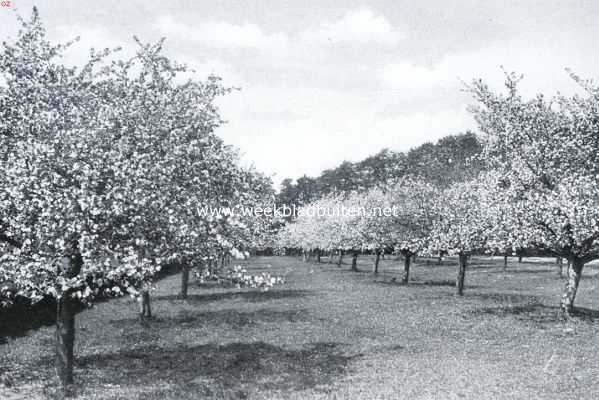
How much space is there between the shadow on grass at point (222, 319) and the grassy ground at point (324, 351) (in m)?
0.09

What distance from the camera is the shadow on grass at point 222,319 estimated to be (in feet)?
76.8

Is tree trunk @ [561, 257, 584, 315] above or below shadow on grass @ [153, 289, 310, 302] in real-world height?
above

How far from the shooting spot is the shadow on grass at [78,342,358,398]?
13.9 m

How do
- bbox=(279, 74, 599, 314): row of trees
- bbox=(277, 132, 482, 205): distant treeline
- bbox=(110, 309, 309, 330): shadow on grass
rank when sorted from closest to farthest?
1. bbox=(279, 74, 599, 314): row of trees
2. bbox=(110, 309, 309, 330): shadow on grass
3. bbox=(277, 132, 482, 205): distant treeline

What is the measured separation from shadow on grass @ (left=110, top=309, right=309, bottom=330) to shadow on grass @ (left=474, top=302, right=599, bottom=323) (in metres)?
9.38

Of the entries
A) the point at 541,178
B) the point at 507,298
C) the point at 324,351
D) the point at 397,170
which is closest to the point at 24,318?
the point at 324,351

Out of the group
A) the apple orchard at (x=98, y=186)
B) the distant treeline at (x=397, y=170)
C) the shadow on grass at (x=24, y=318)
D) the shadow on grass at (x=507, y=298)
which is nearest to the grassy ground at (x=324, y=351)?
the shadow on grass at (x=507, y=298)

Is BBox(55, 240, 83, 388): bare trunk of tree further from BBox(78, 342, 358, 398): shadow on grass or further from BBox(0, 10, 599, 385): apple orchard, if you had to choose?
BBox(78, 342, 358, 398): shadow on grass

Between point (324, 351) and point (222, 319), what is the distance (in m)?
8.30

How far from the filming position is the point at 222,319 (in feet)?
81.7

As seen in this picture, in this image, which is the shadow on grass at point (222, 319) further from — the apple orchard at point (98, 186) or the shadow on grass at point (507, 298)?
the shadow on grass at point (507, 298)

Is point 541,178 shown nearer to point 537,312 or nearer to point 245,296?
point 537,312

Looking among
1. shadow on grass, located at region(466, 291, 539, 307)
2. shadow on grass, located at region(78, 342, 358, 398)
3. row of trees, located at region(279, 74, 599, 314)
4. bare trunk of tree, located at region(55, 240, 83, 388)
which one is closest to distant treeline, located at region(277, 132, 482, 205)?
shadow on grass, located at region(466, 291, 539, 307)

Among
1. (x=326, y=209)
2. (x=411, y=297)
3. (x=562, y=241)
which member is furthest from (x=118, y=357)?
(x=326, y=209)
